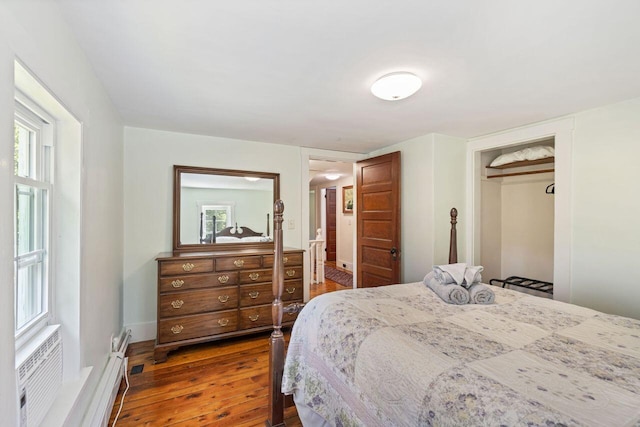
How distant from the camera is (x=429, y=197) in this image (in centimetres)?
315

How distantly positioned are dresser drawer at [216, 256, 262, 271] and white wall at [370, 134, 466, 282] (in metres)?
1.70

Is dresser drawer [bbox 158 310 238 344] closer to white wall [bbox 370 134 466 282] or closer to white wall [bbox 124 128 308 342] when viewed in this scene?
white wall [bbox 124 128 308 342]

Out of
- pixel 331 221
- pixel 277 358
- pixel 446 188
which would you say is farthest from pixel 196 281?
pixel 331 221

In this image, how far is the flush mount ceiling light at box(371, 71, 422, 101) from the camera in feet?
5.76

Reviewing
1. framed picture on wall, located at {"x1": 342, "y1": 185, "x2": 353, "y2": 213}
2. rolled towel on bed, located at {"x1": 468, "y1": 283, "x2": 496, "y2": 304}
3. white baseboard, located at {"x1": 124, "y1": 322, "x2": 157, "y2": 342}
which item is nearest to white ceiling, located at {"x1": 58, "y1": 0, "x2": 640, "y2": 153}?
rolled towel on bed, located at {"x1": 468, "y1": 283, "x2": 496, "y2": 304}

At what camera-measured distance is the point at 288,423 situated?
5.80 feet

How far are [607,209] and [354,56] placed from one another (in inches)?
94.7

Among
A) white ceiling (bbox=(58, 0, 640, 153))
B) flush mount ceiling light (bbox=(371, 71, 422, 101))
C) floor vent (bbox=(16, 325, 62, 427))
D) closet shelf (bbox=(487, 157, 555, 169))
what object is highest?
white ceiling (bbox=(58, 0, 640, 153))

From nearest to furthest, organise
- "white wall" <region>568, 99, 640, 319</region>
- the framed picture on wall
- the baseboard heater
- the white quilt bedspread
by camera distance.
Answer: the white quilt bedspread
the baseboard heater
"white wall" <region>568, 99, 640, 319</region>
the framed picture on wall

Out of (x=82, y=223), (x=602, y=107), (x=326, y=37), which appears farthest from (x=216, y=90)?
(x=602, y=107)

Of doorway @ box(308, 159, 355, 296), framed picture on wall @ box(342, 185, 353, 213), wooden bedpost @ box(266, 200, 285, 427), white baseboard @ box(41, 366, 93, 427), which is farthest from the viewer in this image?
framed picture on wall @ box(342, 185, 353, 213)

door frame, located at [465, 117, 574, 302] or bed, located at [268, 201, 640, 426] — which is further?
door frame, located at [465, 117, 574, 302]

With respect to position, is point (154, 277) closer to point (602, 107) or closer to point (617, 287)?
point (617, 287)

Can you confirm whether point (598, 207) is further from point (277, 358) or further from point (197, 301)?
point (197, 301)
